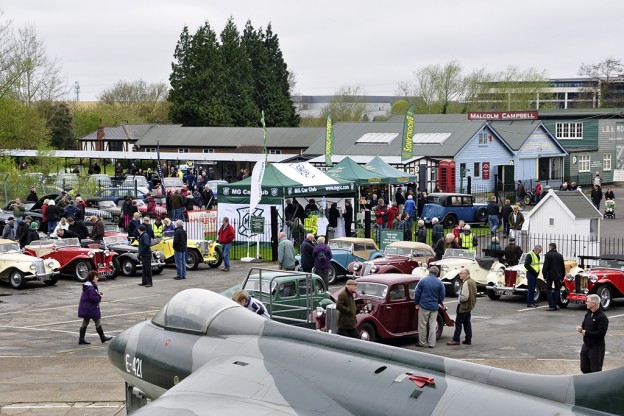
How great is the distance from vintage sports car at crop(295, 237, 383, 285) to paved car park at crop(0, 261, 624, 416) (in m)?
0.81

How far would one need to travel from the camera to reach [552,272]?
2189cm

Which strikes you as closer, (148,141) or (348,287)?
(348,287)

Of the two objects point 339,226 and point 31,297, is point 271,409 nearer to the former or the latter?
point 31,297

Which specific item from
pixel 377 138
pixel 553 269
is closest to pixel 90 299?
pixel 553 269

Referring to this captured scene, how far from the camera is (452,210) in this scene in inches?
1607

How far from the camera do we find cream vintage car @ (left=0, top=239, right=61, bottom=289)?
2539 centimetres

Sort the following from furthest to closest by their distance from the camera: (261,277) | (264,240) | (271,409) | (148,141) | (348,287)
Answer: (148,141) < (264,240) < (261,277) < (348,287) < (271,409)

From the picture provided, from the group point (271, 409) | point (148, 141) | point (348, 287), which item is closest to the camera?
point (271, 409)

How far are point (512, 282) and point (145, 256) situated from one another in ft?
34.0

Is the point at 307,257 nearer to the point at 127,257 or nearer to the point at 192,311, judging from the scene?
the point at 127,257

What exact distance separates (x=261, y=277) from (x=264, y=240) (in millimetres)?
14097

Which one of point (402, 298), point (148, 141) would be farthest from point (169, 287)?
point (148, 141)

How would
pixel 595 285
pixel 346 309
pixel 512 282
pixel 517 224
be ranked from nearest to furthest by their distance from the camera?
pixel 346 309
pixel 595 285
pixel 512 282
pixel 517 224

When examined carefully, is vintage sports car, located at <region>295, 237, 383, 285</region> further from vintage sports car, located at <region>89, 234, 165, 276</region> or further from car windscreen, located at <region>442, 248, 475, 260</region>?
vintage sports car, located at <region>89, 234, 165, 276</region>
